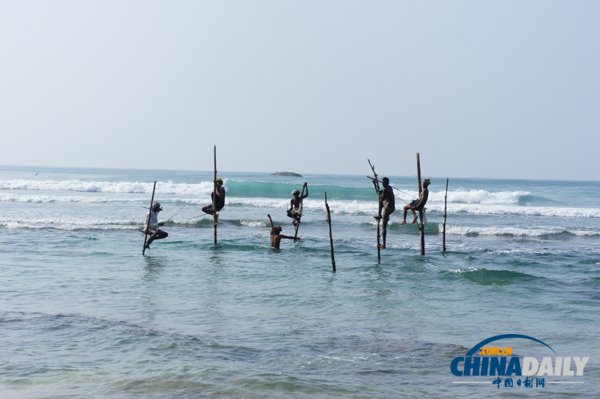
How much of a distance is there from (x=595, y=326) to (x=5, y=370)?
945 cm

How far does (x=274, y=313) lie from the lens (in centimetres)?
886

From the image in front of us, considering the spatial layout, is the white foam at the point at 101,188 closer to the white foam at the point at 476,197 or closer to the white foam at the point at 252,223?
the white foam at the point at 476,197

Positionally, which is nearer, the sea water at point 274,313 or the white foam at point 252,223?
the sea water at point 274,313

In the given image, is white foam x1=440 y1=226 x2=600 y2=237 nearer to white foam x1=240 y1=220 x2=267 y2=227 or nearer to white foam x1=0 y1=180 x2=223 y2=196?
white foam x1=240 y1=220 x2=267 y2=227

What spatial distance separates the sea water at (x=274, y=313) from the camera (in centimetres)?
580

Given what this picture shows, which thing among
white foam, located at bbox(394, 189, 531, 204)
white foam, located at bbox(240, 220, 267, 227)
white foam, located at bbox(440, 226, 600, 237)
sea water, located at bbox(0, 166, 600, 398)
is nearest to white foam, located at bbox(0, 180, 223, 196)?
white foam, located at bbox(394, 189, 531, 204)

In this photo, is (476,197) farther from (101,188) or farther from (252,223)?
(101,188)

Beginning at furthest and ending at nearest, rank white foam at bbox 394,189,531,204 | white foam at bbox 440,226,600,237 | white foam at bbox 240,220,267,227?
white foam at bbox 394,189,531,204 < white foam at bbox 240,220,267,227 < white foam at bbox 440,226,600,237

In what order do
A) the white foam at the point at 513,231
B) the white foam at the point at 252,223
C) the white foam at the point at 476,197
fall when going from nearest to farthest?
the white foam at the point at 513,231 < the white foam at the point at 252,223 < the white foam at the point at 476,197

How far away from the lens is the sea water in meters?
→ 5.80

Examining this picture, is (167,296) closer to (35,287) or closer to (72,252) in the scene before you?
(35,287)

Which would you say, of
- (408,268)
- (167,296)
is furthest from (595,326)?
(167,296)

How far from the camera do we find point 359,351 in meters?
6.87

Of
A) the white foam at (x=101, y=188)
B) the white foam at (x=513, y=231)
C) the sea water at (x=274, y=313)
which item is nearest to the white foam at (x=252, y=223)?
the sea water at (x=274, y=313)
